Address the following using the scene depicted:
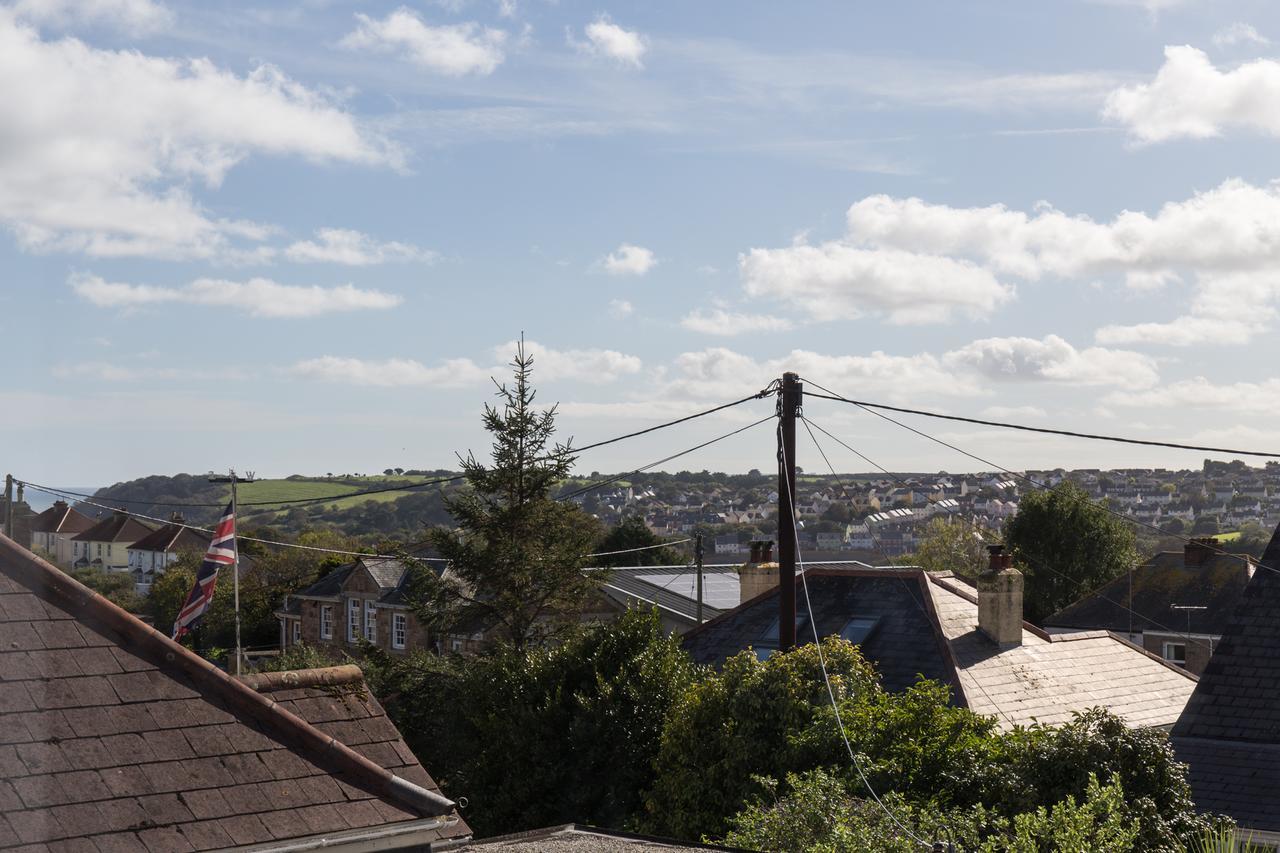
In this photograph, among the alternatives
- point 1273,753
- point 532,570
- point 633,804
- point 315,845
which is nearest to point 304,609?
point 532,570

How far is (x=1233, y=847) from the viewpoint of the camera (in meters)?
12.2

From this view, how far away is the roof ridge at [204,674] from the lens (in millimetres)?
8850

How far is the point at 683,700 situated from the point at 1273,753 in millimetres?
8126

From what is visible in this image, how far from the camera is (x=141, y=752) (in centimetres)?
840

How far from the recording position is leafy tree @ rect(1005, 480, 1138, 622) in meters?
72.9

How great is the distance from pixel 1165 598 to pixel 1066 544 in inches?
637

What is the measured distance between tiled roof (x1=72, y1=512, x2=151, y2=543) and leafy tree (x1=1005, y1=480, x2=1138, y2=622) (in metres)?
75.7

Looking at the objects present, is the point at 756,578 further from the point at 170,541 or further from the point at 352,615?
the point at 170,541

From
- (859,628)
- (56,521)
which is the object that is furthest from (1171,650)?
(56,521)

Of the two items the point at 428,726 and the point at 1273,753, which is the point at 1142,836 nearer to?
the point at 1273,753

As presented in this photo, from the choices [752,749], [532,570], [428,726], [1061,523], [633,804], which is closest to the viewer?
[752,749]

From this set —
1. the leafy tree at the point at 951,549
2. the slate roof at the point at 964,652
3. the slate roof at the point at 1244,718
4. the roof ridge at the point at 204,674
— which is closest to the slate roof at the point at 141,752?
the roof ridge at the point at 204,674

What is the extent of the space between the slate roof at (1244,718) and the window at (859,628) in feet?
28.4

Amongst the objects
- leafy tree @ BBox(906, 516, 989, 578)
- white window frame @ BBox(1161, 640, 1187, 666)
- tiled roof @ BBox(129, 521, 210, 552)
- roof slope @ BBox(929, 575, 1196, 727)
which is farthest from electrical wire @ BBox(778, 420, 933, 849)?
tiled roof @ BBox(129, 521, 210, 552)
